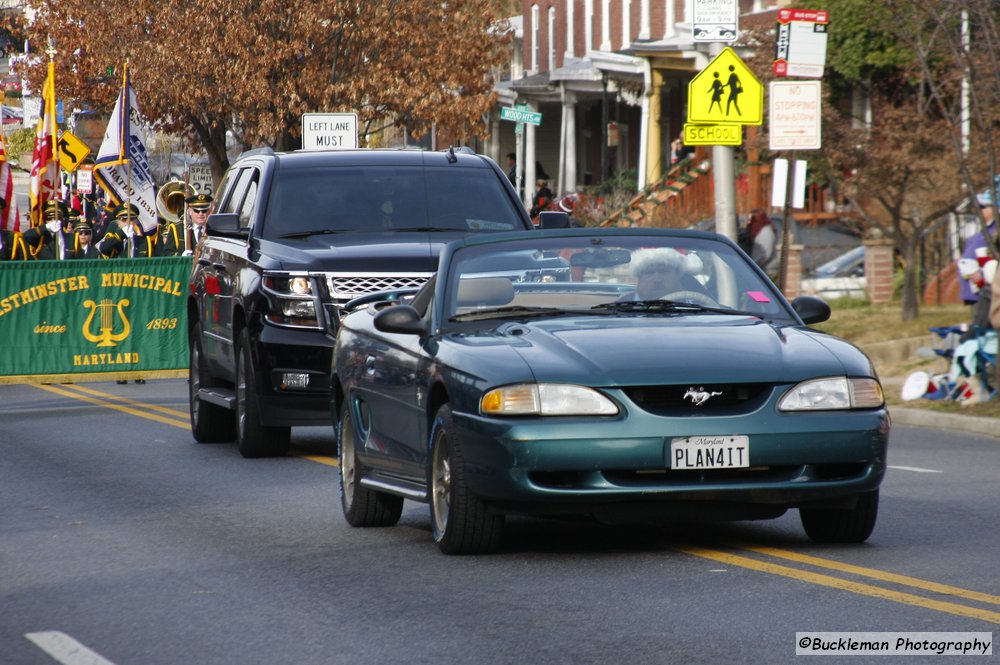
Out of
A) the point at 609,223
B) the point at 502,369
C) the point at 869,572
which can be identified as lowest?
the point at 609,223

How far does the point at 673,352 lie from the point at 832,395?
2.32 ft

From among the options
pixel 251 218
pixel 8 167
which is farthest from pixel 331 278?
pixel 8 167

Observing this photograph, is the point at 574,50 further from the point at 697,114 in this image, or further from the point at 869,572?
the point at 869,572

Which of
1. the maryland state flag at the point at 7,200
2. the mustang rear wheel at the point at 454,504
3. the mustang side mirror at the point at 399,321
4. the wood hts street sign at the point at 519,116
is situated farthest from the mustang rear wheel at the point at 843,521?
the wood hts street sign at the point at 519,116

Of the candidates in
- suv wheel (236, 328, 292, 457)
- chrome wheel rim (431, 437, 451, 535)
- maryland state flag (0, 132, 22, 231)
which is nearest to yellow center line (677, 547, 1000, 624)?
chrome wheel rim (431, 437, 451, 535)

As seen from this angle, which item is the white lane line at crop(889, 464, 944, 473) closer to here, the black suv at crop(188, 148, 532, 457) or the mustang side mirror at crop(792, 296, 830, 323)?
the black suv at crop(188, 148, 532, 457)

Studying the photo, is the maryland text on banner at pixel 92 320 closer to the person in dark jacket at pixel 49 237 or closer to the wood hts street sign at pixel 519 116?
the person in dark jacket at pixel 49 237

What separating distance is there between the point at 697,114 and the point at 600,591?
530 inches

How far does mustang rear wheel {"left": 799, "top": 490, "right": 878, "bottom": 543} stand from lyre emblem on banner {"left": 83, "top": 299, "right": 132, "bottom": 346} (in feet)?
48.7

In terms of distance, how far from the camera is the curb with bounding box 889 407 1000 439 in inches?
659

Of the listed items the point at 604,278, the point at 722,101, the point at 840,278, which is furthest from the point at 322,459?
the point at 840,278

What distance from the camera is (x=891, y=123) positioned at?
26781 millimetres

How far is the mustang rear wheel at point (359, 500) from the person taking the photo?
1020 centimetres

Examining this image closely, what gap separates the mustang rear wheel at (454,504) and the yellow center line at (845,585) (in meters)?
0.89
